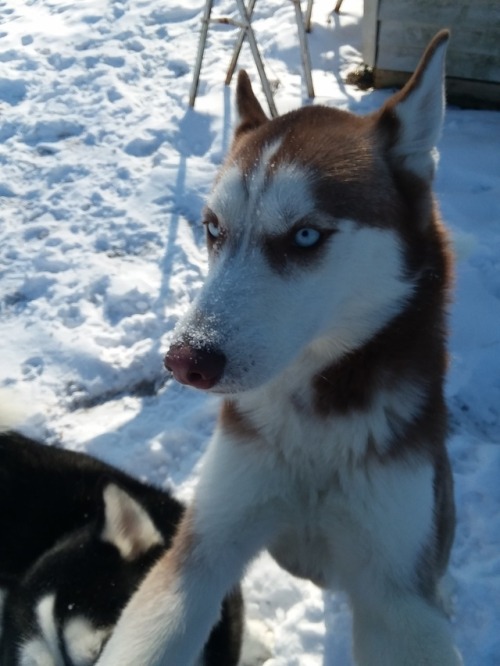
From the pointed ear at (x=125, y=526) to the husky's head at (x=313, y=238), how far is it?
0.94m

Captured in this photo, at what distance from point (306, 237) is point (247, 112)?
2.41 ft

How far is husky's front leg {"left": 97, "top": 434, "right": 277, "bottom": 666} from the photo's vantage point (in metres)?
2.00

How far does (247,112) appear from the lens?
7.62 ft

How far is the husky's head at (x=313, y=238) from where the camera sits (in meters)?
1.69

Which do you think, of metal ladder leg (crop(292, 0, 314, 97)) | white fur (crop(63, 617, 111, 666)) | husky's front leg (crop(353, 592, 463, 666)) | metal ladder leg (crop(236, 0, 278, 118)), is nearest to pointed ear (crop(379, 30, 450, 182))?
husky's front leg (crop(353, 592, 463, 666))

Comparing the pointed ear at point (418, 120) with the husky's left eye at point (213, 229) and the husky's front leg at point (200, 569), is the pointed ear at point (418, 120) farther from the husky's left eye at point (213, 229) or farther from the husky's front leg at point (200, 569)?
the husky's front leg at point (200, 569)

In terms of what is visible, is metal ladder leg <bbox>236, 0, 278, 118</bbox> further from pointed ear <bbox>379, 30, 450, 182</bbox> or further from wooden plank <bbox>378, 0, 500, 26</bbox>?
pointed ear <bbox>379, 30, 450, 182</bbox>

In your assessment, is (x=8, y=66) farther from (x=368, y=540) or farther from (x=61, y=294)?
(x=368, y=540)

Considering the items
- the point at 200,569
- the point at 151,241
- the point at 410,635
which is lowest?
the point at 151,241

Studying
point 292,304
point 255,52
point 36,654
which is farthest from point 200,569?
point 255,52

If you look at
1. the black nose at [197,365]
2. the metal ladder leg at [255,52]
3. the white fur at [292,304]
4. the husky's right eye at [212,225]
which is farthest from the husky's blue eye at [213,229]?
the metal ladder leg at [255,52]

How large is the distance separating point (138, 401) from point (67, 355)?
1.58ft

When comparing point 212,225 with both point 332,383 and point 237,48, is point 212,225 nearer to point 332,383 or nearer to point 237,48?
point 332,383

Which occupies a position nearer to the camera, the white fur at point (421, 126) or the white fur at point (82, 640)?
the white fur at point (421, 126)
